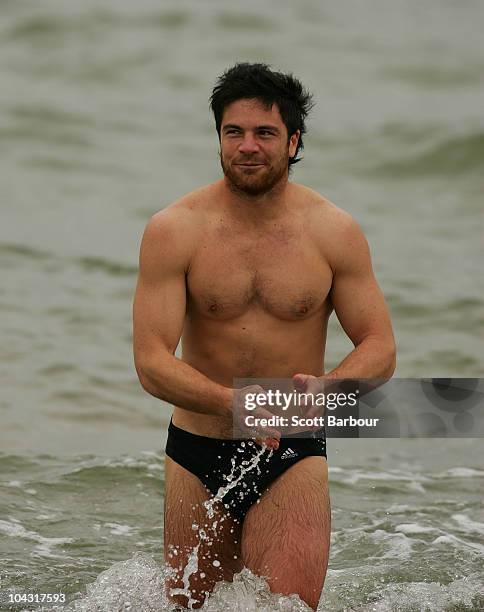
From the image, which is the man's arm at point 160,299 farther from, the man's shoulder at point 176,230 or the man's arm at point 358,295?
the man's arm at point 358,295

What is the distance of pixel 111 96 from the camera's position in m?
18.1

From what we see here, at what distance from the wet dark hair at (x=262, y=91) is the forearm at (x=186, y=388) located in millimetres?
929

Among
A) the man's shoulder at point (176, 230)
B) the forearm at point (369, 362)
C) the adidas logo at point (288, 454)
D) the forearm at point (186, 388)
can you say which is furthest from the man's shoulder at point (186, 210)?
the adidas logo at point (288, 454)

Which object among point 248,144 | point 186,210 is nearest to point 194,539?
point 186,210

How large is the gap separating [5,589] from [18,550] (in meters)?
0.64

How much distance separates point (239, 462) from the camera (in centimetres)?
518

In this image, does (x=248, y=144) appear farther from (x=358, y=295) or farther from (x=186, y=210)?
(x=358, y=295)

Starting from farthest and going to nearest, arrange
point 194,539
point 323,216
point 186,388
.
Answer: point 194,539 → point 323,216 → point 186,388

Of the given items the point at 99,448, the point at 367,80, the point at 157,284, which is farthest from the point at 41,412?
the point at 367,80

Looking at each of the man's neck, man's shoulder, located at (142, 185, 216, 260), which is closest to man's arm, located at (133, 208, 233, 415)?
man's shoulder, located at (142, 185, 216, 260)

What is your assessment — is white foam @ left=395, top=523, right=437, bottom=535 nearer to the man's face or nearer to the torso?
the torso

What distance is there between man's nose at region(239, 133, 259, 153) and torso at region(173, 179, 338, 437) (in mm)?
324

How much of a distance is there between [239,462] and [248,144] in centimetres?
122

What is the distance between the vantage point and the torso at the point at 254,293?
5094 mm
